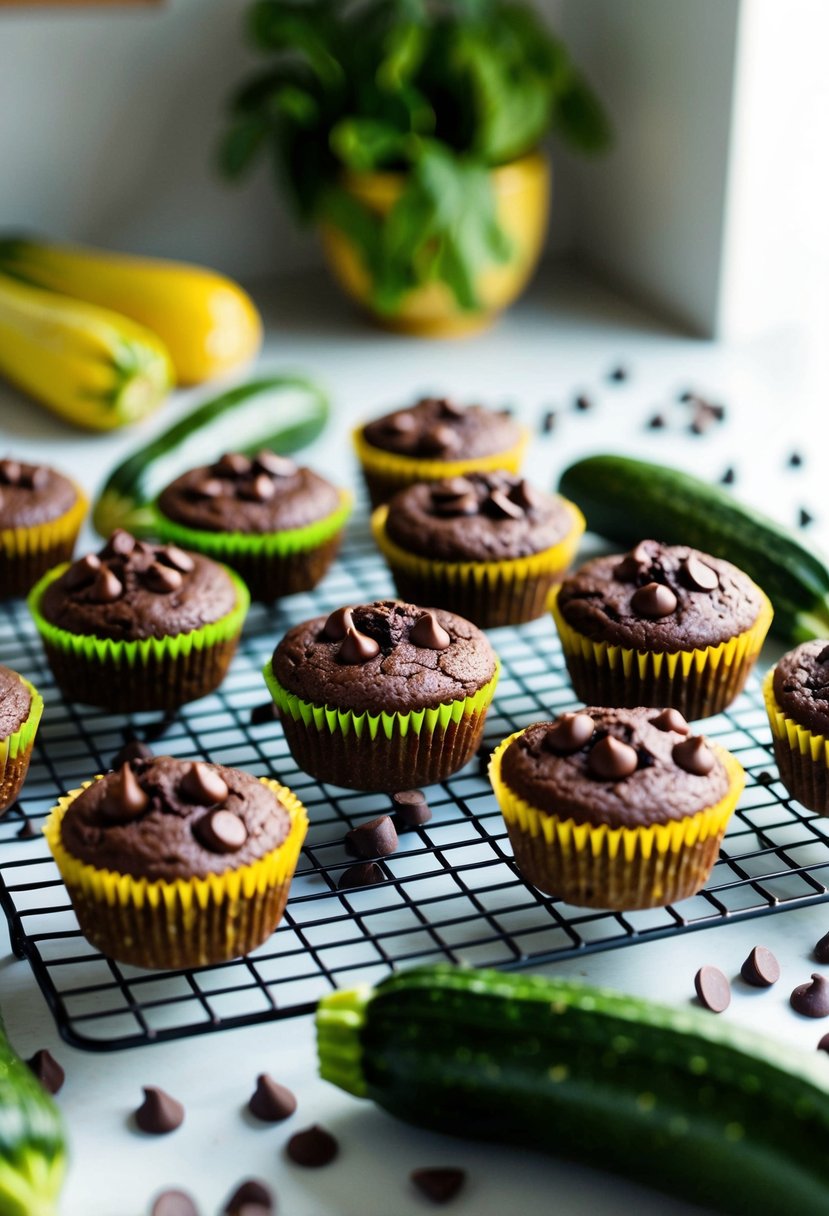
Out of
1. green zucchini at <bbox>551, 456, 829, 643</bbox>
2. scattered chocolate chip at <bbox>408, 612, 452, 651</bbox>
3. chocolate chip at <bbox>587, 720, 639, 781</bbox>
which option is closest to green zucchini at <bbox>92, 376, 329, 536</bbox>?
green zucchini at <bbox>551, 456, 829, 643</bbox>

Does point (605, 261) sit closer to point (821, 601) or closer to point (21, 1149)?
point (821, 601)

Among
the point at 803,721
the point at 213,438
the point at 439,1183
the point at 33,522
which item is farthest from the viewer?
the point at 213,438

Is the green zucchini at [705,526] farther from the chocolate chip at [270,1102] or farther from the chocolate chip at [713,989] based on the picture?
the chocolate chip at [270,1102]

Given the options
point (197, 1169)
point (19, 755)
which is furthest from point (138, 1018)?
point (19, 755)

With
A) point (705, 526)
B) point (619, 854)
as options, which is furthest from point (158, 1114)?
point (705, 526)

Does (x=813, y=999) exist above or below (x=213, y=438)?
below

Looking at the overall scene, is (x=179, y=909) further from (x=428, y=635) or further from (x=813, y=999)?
(x=813, y=999)
